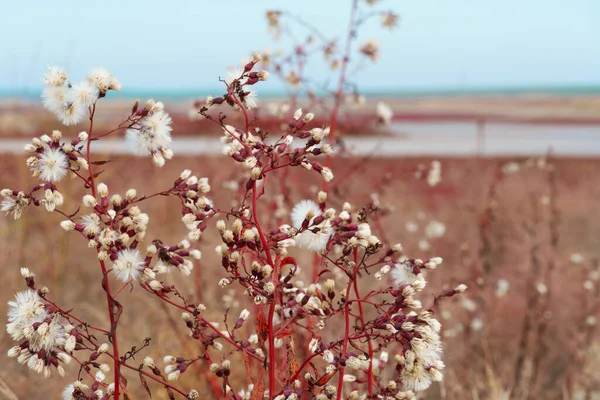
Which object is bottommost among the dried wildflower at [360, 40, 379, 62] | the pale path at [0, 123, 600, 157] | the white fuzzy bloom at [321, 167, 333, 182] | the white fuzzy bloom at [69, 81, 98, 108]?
the white fuzzy bloom at [321, 167, 333, 182]

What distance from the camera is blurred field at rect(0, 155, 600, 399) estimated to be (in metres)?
3.92

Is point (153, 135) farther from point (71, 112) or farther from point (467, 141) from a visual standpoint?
point (467, 141)

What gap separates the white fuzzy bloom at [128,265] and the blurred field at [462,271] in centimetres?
156

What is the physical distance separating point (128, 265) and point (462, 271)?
5.63 meters

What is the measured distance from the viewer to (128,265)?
4.37 feet

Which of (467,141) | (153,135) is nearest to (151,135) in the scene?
(153,135)

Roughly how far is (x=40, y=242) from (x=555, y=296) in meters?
5.21

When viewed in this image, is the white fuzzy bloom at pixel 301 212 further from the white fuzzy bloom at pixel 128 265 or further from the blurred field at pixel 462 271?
the blurred field at pixel 462 271

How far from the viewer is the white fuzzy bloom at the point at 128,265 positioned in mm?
1310

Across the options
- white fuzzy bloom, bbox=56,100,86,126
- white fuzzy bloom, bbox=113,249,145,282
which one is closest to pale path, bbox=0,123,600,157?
white fuzzy bloom, bbox=56,100,86,126

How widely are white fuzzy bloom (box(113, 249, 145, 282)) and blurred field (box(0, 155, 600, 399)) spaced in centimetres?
156

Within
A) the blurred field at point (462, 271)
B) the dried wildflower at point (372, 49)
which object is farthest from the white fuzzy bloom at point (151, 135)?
the dried wildflower at point (372, 49)

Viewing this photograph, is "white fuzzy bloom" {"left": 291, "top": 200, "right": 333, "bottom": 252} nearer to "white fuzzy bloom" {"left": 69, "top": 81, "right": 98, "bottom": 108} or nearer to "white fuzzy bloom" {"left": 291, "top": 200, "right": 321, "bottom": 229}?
"white fuzzy bloom" {"left": 291, "top": 200, "right": 321, "bottom": 229}

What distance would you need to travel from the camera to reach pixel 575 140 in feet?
81.5
